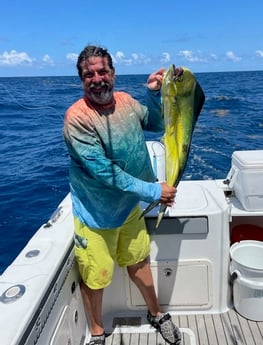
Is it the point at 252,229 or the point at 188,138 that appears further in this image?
the point at 252,229

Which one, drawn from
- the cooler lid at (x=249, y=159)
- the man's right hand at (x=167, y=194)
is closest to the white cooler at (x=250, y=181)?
the cooler lid at (x=249, y=159)

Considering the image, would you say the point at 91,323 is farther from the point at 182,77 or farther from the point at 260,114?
the point at 260,114

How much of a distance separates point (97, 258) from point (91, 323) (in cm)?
60

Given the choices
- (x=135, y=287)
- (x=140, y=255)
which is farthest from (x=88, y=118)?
(x=135, y=287)

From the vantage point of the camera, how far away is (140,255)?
2.57 meters

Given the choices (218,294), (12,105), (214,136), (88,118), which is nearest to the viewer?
(88,118)

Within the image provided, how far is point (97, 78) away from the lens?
6.57ft

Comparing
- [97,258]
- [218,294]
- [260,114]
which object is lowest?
[260,114]

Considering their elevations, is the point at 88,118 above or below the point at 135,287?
above

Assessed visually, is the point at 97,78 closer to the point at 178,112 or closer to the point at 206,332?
the point at 178,112

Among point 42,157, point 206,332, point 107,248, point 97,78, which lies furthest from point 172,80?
point 42,157

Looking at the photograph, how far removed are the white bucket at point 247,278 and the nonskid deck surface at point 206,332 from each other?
0.09m

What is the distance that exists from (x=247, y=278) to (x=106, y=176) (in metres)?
1.34

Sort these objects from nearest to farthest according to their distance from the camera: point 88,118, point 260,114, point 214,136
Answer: point 88,118 < point 214,136 < point 260,114
